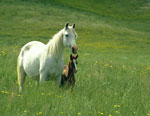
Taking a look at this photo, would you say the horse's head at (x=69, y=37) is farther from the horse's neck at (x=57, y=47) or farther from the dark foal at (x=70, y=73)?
the dark foal at (x=70, y=73)

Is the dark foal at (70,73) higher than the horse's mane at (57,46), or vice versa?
the horse's mane at (57,46)

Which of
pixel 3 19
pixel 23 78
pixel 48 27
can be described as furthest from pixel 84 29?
pixel 23 78

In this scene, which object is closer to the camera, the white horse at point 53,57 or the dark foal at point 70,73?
the white horse at point 53,57

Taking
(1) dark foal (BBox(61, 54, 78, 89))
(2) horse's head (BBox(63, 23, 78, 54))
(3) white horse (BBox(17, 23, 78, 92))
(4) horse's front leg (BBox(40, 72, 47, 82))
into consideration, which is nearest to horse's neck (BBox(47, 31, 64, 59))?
(3) white horse (BBox(17, 23, 78, 92))

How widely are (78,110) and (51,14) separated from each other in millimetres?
58324

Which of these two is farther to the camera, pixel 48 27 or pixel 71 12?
pixel 71 12

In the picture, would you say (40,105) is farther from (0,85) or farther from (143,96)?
(143,96)

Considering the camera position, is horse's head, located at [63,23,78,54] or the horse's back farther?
the horse's back

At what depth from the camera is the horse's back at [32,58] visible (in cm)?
745

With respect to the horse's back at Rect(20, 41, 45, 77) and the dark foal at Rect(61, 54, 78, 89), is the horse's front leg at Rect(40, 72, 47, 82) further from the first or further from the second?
the dark foal at Rect(61, 54, 78, 89)

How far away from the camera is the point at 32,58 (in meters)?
7.63

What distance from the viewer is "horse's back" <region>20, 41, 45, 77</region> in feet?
24.5

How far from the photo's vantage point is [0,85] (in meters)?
6.60

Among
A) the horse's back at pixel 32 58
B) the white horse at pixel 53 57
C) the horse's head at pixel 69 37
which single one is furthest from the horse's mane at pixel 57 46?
the horse's back at pixel 32 58
